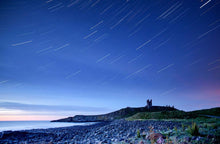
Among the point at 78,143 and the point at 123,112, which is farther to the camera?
the point at 123,112

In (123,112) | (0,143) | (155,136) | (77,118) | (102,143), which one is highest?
(155,136)

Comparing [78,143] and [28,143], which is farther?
[28,143]

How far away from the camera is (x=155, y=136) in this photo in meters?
7.23

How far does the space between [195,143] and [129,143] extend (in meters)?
3.22

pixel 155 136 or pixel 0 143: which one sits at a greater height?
pixel 155 136

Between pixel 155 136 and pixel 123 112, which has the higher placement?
pixel 155 136

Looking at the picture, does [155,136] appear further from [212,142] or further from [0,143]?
[0,143]

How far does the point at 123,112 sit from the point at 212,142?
7848 centimetres

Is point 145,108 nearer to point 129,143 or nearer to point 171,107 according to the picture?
point 171,107

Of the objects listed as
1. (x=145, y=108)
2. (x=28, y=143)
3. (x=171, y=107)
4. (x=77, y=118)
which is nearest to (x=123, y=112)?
(x=145, y=108)

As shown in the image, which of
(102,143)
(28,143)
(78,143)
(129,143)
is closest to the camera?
(129,143)

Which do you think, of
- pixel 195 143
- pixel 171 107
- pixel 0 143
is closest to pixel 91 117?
pixel 171 107

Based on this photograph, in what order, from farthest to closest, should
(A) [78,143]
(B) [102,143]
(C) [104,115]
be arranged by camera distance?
(C) [104,115]
(A) [78,143]
(B) [102,143]

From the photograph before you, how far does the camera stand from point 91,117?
10206cm
